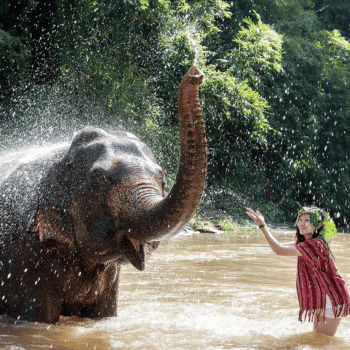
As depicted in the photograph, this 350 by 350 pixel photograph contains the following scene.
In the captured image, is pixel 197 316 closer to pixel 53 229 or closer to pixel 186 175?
pixel 53 229

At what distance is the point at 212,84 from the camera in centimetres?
1544

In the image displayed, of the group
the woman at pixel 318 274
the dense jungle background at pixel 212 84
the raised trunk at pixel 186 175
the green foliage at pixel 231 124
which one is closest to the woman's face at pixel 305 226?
the woman at pixel 318 274

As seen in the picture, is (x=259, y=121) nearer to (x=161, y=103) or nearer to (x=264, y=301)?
(x=161, y=103)

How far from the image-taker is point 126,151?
130 inches

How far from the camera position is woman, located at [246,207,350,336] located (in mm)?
3627

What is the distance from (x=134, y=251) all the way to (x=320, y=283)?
4.74 feet

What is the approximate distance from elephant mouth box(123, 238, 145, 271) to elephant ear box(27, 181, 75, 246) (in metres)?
0.42

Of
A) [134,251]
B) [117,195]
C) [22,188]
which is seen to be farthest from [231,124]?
[134,251]

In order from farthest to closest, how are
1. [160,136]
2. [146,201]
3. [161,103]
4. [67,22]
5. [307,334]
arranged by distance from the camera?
[161,103], [160,136], [67,22], [307,334], [146,201]

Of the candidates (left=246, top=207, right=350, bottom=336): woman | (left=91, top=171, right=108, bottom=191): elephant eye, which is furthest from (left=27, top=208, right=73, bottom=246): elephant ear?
(left=246, top=207, right=350, bottom=336): woman

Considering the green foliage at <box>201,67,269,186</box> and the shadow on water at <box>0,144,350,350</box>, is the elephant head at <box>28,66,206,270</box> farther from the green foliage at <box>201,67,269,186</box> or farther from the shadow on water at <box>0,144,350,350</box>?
the green foliage at <box>201,67,269,186</box>

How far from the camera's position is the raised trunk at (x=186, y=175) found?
94.0 inches

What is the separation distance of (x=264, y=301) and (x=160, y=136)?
9.14 metres

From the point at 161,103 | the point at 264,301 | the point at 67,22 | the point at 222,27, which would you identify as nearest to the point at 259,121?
the point at 161,103
